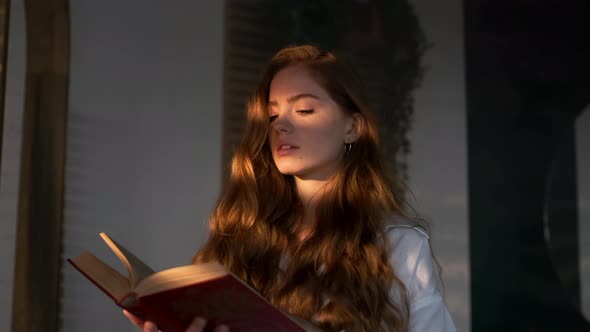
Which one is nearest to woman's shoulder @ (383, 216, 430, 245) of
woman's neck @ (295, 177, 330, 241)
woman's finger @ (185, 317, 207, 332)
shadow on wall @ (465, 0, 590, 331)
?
woman's neck @ (295, 177, 330, 241)

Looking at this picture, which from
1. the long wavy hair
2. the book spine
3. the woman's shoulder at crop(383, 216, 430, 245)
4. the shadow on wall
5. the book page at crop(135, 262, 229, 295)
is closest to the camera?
the book page at crop(135, 262, 229, 295)

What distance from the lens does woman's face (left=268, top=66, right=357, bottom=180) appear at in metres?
1.86

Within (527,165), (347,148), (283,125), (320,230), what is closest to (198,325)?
(320,230)

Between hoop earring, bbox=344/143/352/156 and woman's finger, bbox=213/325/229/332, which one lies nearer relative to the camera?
woman's finger, bbox=213/325/229/332

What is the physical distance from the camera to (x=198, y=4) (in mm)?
3205

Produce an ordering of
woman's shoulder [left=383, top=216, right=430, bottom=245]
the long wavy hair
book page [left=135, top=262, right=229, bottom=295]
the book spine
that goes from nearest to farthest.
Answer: book page [left=135, top=262, right=229, bottom=295], the book spine, the long wavy hair, woman's shoulder [left=383, top=216, right=430, bottom=245]

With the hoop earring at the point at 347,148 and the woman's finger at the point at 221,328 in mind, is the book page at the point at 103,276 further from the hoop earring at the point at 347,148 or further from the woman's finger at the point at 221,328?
the hoop earring at the point at 347,148

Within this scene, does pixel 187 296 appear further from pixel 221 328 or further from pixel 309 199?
pixel 309 199

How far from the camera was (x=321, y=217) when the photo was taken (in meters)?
1.89

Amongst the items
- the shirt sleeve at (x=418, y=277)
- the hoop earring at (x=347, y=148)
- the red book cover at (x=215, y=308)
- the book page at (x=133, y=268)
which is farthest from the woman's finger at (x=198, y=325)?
the hoop earring at (x=347, y=148)

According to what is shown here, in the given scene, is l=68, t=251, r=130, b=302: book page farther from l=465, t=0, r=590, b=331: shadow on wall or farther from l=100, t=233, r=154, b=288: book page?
Answer: l=465, t=0, r=590, b=331: shadow on wall

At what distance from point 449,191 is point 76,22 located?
2.31m

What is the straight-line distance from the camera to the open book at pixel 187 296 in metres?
1.18

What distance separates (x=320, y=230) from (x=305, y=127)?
0.30 meters
